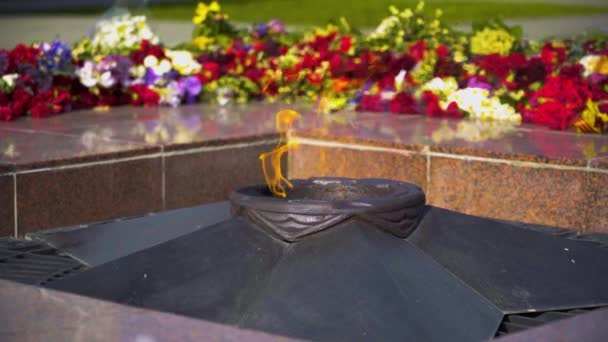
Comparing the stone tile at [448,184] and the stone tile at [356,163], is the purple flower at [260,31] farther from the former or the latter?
the stone tile at [448,184]

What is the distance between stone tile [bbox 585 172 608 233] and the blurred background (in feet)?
23.0

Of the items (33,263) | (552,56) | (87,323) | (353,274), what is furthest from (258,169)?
(87,323)

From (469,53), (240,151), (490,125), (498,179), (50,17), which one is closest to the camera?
(498,179)

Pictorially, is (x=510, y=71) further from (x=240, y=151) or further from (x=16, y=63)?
(x=16, y=63)

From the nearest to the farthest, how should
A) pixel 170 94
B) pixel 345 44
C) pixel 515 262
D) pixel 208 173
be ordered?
pixel 515 262 < pixel 208 173 < pixel 170 94 < pixel 345 44

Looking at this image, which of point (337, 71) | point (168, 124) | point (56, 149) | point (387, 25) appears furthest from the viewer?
point (387, 25)

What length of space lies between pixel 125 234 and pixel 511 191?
1757mm

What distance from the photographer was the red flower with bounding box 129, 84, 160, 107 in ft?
17.6

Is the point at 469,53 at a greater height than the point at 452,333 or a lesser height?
greater

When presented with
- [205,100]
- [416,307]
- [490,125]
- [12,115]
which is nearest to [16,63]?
[12,115]

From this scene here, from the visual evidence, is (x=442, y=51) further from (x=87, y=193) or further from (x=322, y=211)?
(x=322, y=211)

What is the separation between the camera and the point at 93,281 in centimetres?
203

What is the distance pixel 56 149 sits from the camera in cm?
377

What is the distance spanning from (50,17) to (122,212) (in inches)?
522
